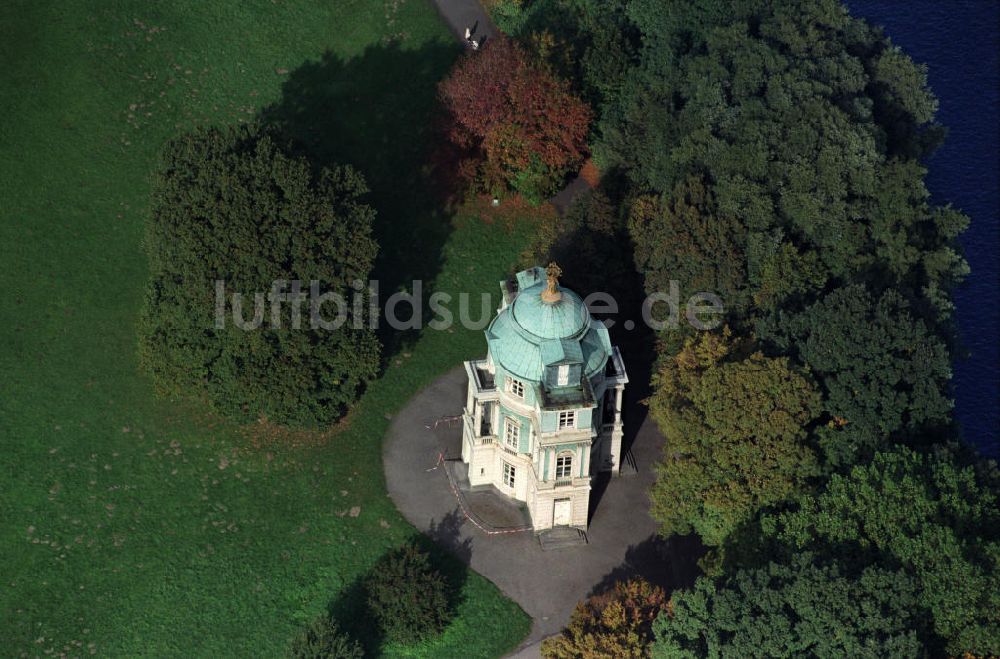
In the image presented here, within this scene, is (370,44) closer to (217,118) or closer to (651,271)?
(217,118)

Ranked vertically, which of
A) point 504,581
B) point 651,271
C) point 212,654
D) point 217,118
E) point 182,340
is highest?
point 217,118

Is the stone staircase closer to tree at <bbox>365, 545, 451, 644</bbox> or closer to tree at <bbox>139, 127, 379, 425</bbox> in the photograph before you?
tree at <bbox>365, 545, 451, 644</bbox>

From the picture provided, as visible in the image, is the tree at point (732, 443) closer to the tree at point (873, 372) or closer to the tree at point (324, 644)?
the tree at point (873, 372)

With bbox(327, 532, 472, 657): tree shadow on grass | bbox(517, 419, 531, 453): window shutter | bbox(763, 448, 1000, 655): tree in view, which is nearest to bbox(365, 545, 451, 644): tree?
bbox(327, 532, 472, 657): tree shadow on grass

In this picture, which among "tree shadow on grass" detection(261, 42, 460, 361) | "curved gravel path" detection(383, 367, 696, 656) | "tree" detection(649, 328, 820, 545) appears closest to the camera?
"tree" detection(649, 328, 820, 545)

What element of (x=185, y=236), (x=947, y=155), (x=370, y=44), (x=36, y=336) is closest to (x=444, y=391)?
(x=185, y=236)
